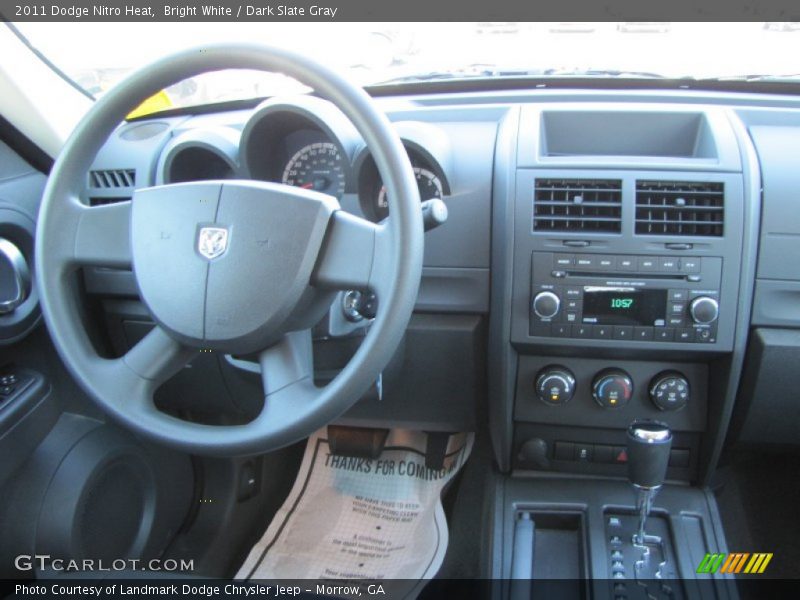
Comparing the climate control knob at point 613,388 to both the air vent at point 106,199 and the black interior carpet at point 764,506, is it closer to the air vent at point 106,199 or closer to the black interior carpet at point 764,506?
the black interior carpet at point 764,506

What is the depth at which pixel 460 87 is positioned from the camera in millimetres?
1629

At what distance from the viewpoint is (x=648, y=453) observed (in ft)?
4.12

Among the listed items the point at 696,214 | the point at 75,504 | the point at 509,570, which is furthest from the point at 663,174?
the point at 75,504

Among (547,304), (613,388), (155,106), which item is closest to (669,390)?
(613,388)

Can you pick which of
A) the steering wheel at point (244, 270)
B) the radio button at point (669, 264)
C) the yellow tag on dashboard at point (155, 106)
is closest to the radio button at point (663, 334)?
the radio button at point (669, 264)

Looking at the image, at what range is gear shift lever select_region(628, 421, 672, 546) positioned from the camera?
1254 mm

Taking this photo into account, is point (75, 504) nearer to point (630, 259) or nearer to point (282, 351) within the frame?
point (282, 351)

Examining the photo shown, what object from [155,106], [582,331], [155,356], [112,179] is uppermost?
[155,106]

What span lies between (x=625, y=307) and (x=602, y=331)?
0.21ft

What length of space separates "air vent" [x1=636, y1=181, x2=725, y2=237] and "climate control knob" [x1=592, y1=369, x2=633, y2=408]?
0.98ft

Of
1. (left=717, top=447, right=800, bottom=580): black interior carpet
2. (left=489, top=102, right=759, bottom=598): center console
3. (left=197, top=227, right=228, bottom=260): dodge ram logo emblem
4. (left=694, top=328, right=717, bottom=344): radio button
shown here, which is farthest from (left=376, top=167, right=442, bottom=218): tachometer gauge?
(left=717, top=447, right=800, bottom=580): black interior carpet

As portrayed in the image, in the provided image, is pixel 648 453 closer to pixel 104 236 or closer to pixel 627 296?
pixel 627 296

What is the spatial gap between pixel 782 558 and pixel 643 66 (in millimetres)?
1193

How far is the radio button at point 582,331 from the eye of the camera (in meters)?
1.33
